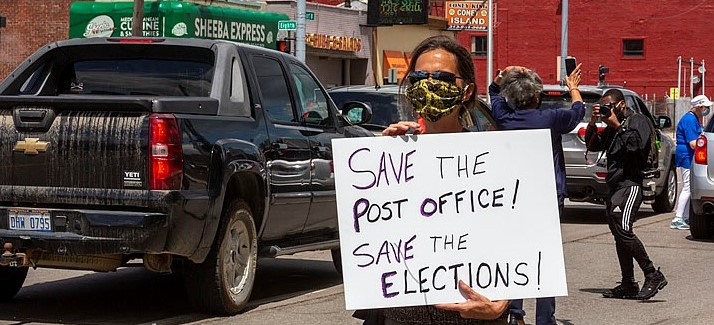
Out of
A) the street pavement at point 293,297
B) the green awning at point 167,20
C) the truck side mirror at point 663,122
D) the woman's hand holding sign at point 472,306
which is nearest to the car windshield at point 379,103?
the street pavement at point 293,297

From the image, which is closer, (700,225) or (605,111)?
(605,111)

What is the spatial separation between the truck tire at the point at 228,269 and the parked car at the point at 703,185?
722cm

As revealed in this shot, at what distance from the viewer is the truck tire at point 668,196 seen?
18.9 metres

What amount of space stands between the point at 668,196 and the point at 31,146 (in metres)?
12.9

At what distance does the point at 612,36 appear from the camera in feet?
208

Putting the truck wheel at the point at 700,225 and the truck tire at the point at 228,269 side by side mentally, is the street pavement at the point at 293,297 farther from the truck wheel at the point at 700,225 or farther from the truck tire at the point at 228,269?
the truck wheel at the point at 700,225

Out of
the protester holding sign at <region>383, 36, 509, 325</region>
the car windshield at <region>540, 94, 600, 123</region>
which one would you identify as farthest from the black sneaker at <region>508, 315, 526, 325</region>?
the car windshield at <region>540, 94, 600, 123</region>

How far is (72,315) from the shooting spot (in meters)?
9.02

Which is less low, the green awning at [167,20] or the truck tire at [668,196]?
the green awning at [167,20]

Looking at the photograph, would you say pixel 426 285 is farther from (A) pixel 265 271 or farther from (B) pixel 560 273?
(A) pixel 265 271

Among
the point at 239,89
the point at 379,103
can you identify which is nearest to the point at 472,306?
the point at 239,89

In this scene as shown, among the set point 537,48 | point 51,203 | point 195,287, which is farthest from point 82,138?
point 537,48

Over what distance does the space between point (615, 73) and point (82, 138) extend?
58.2 m

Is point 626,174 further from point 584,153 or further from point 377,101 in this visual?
point 584,153
